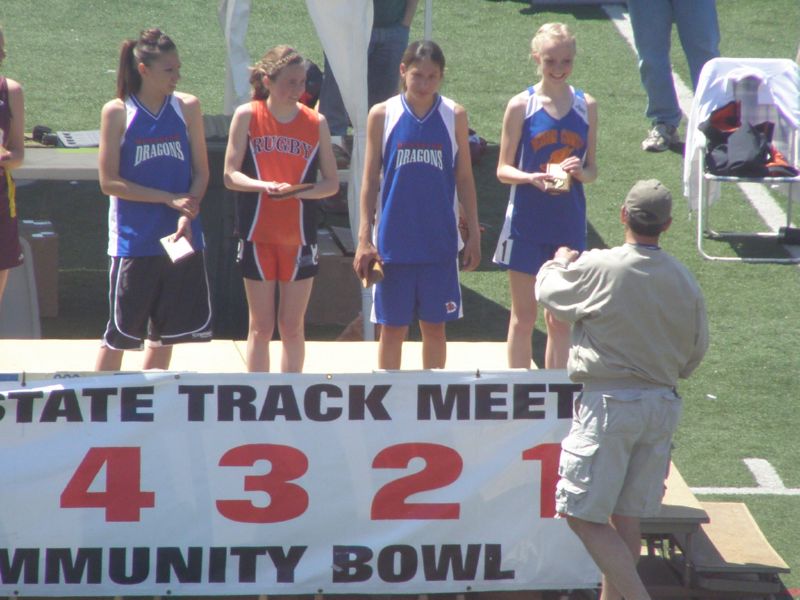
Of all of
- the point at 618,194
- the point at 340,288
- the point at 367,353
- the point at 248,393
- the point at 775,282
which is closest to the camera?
the point at 248,393

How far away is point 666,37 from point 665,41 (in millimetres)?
38

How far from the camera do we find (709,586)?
5.30 meters

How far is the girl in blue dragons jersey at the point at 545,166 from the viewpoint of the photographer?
19.2ft

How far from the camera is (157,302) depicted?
5773mm

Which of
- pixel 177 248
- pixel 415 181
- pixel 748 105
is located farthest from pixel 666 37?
pixel 177 248

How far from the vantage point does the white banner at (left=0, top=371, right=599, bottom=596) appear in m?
4.98

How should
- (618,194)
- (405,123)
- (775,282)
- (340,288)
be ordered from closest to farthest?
1. (405,123)
2. (340,288)
3. (775,282)
4. (618,194)

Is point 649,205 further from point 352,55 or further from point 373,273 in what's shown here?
point 352,55

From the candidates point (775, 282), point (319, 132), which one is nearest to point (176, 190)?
point (319, 132)

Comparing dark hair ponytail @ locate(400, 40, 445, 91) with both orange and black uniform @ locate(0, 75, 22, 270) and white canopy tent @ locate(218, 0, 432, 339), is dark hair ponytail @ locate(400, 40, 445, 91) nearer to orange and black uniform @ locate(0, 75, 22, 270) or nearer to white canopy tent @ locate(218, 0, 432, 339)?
white canopy tent @ locate(218, 0, 432, 339)

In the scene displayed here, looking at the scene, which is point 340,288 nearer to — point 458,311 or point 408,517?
point 458,311

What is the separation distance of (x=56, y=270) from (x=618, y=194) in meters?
4.44

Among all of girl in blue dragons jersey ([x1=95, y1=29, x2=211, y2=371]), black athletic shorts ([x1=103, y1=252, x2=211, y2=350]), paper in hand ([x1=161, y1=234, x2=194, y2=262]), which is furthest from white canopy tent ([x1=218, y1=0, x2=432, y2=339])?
paper in hand ([x1=161, y1=234, x2=194, y2=262])

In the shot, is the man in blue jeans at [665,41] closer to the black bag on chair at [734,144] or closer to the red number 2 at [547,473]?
the black bag on chair at [734,144]
